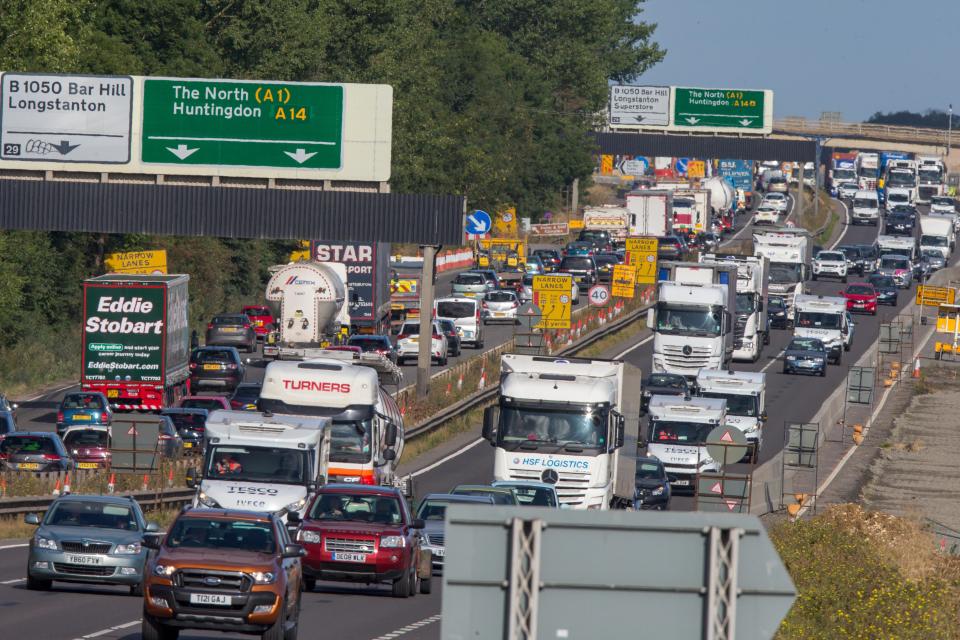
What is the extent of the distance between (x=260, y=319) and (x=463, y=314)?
8633mm

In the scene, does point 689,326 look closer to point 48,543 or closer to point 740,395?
point 740,395

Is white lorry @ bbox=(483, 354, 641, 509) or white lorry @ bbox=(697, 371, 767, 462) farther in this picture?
white lorry @ bbox=(697, 371, 767, 462)

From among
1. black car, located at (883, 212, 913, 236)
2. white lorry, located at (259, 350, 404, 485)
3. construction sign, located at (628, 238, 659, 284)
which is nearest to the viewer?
white lorry, located at (259, 350, 404, 485)

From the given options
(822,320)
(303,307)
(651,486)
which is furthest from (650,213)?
(651,486)

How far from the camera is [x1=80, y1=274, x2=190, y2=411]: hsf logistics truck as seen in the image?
49000 mm

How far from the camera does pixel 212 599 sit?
1831 centimetres

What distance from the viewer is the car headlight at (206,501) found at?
1011 inches

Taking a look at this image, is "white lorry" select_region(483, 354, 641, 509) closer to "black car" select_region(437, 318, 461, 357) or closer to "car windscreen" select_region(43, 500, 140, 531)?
"car windscreen" select_region(43, 500, 140, 531)

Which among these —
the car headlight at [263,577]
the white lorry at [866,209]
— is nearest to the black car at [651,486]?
the car headlight at [263,577]

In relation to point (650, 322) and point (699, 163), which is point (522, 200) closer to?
point (699, 163)

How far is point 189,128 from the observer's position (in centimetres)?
5181

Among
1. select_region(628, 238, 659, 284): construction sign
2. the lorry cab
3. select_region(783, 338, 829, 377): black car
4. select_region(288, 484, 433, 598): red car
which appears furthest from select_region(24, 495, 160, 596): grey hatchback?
select_region(628, 238, 659, 284): construction sign

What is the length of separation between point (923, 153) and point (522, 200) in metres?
60.4

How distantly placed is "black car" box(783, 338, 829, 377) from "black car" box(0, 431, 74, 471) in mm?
35000
